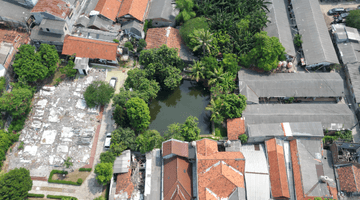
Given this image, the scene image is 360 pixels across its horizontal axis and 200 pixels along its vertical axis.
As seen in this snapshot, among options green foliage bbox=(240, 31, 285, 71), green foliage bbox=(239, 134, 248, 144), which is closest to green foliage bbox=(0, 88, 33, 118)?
green foliage bbox=(239, 134, 248, 144)

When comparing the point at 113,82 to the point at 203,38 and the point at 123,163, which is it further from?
the point at 203,38

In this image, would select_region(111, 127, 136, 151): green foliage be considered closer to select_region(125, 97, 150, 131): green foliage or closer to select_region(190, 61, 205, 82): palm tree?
select_region(125, 97, 150, 131): green foliage

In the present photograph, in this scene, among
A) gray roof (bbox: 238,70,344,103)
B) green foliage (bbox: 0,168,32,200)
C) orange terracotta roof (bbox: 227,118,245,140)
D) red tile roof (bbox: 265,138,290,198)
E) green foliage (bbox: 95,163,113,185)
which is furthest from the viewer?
gray roof (bbox: 238,70,344,103)

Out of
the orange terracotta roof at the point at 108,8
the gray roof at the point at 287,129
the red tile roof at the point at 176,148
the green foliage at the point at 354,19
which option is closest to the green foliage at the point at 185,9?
the orange terracotta roof at the point at 108,8

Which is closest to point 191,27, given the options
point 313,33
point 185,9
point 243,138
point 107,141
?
point 185,9

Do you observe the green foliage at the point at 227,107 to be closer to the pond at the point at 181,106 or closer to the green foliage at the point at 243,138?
the pond at the point at 181,106

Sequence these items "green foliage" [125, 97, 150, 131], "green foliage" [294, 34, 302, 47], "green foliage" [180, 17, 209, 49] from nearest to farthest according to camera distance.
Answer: "green foliage" [125, 97, 150, 131], "green foliage" [180, 17, 209, 49], "green foliage" [294, 34, 302, 47]
